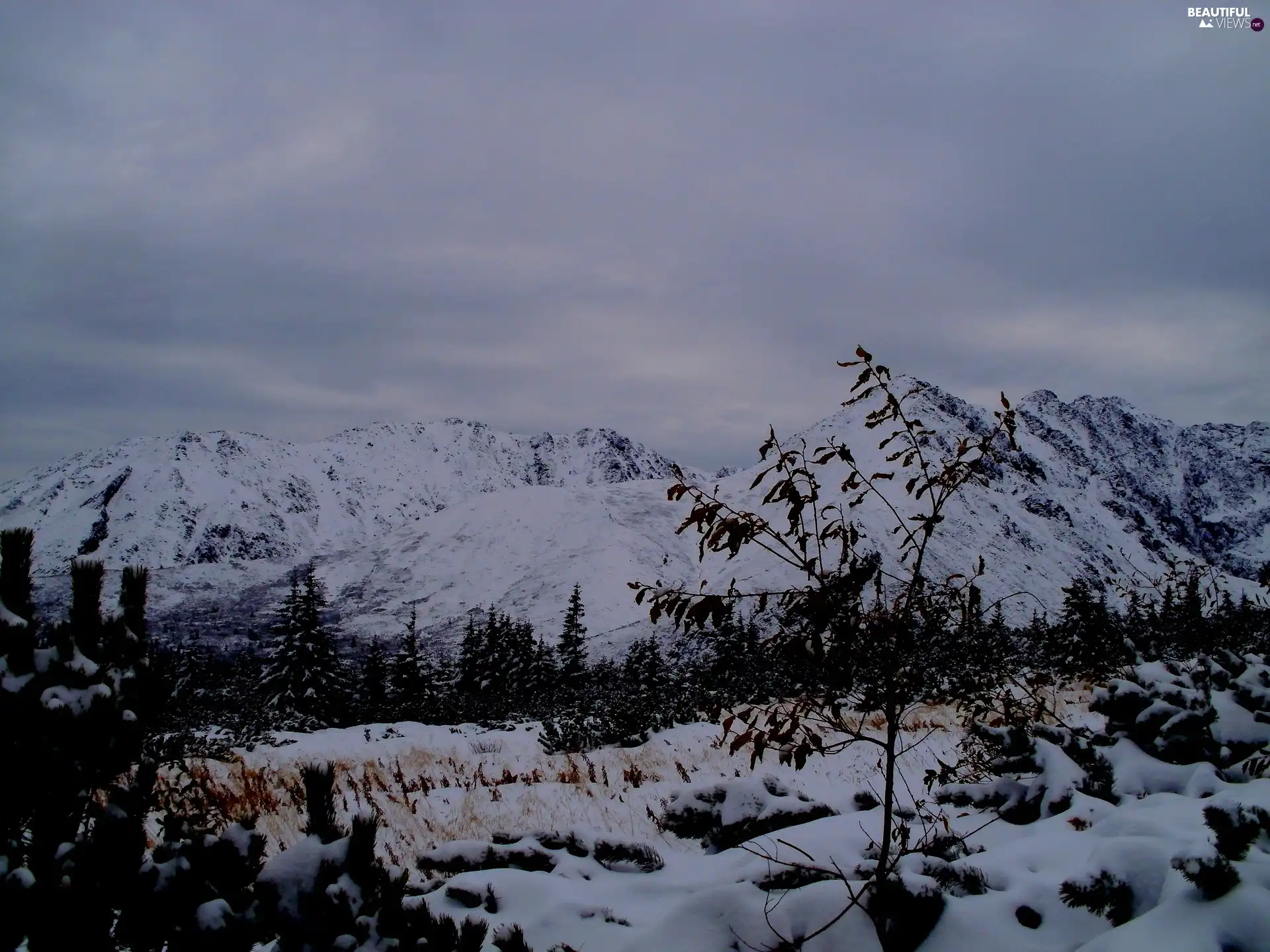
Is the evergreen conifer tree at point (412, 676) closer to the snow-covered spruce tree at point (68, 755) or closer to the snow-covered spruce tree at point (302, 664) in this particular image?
the snow-covered spruce tree at point (302, 664)

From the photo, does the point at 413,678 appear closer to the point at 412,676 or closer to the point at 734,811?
the point at 412,676

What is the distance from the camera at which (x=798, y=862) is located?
157 inches

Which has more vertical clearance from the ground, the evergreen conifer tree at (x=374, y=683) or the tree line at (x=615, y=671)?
the tree line at (x=615, y=671)

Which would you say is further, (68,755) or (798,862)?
(798,862)

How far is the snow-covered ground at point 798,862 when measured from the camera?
2766mm

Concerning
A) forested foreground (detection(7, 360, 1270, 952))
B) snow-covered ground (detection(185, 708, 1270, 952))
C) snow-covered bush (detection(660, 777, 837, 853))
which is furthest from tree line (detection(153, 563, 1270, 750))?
snow-covered ground (detection(185, 708, 1270, 952))

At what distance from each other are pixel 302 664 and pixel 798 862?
111 ft

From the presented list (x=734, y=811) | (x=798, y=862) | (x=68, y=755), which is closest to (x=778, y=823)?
(x=734, y=811)

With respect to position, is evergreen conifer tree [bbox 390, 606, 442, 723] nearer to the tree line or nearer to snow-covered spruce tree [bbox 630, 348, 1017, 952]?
the tree line

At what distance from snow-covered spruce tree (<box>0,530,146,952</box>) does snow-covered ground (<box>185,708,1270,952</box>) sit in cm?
195

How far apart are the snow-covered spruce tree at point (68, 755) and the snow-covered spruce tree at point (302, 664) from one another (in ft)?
103

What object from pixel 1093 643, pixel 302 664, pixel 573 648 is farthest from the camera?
pixel 573 648

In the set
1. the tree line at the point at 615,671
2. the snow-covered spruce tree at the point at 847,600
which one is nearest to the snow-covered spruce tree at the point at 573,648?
the tree line at the point at 615,671

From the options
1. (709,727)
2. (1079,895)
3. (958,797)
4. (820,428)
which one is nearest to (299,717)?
(709,727)
